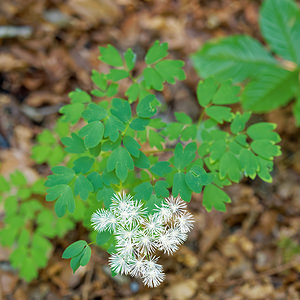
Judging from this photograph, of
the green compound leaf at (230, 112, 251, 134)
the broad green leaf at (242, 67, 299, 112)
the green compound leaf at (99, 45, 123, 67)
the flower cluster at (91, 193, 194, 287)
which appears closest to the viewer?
the flower cluster at (91, 193, 194, 287)

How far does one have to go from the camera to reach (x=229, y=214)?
7.24ft

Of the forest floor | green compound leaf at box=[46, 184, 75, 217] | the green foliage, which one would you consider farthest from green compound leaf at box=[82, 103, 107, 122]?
the green foliage

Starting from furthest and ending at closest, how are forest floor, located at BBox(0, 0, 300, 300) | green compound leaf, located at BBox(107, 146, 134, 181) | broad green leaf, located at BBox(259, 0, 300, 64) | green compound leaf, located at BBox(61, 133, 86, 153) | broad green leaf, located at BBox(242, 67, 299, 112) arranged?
broad green leaf, located at BBox(259, 0, 300, 64)
broad green leaf, located at BBox(242, 67, 299, 112)
forest floor, located at BBox(0, 0, 300, 300)
green compound leaf, located at BBox(61, 133, 86, 153)
green compound leaf, located at BBox(107, 146, 134, 181)

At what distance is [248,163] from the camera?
1103 millimetres

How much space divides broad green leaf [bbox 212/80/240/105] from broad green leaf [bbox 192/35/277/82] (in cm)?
124

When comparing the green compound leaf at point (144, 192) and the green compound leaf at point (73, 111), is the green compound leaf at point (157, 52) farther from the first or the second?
the green compound leaf at point (144, 192)

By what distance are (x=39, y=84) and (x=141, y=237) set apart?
6.31ft

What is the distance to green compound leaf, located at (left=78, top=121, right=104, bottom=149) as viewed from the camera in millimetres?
972

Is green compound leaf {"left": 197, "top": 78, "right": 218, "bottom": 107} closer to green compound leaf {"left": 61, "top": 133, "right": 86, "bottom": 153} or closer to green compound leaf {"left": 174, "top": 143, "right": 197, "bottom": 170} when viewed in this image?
green compound leaf {"left": 174, "top": 143, "right": 197, "bottom": 170}

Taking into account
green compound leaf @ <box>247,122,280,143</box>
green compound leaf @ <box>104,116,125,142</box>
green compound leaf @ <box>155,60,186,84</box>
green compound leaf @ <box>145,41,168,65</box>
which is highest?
green compound leaf @ <box>145,41,168,65</box>

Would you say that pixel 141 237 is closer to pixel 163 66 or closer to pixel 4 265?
pixel 163 66

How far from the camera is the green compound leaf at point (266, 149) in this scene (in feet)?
3.65

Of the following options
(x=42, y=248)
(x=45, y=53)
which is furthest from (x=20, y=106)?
(x=42, y=248)

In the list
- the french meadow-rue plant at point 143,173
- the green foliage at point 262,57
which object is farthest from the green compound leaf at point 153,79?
the green foliage at point 262,57
